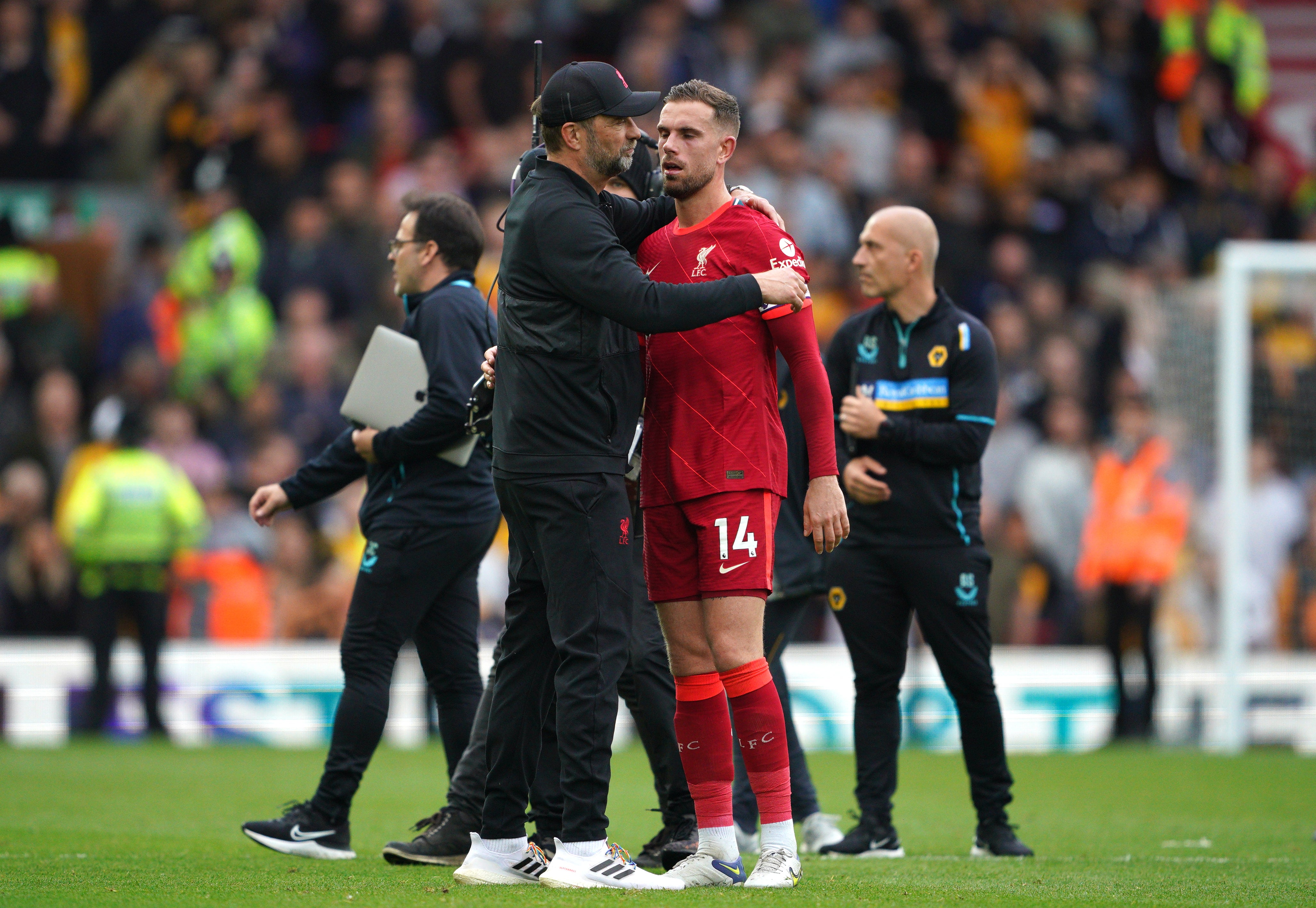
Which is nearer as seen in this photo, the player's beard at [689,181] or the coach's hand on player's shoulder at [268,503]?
the player's beard at [689,181]

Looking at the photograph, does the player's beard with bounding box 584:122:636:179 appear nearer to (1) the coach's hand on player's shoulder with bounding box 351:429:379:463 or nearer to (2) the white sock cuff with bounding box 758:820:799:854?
(1) the coach's hand on player's shoulder with bounding box 351:429:379:463

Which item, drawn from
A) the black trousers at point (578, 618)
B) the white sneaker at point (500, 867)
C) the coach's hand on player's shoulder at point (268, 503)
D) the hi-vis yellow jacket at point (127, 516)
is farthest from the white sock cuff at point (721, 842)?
the hi-vis yellow jacket at point (127, 516)

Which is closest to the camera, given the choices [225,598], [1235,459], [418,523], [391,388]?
[418,523]

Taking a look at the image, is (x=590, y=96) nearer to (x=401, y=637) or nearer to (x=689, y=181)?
(x=689, y=181)

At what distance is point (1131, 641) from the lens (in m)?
12.2

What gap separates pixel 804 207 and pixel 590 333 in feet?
34.3

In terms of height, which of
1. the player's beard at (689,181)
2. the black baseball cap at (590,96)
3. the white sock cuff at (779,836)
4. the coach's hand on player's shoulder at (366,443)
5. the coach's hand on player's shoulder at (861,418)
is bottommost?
the white sock cuff at (779,836)

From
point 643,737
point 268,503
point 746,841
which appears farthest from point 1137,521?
point 268,503

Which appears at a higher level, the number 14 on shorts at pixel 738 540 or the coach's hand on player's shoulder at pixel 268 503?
the coach's hand on player's shoulder at pixel 268 503

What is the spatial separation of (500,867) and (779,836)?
0.86 metres

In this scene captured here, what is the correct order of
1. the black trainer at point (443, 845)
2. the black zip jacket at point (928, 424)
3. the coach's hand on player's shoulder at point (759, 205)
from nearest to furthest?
the coach's hand on player's shoulder at point (759, 205)
the black trainer at point (443, 845)
the black zip jacket at point (928, 424)

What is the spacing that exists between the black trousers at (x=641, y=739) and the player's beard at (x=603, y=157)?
130 centimetres

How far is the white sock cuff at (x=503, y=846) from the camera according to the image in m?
5.26

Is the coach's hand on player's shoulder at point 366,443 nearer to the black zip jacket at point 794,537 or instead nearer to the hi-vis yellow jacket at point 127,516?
the black zip jacket at point 794,537
